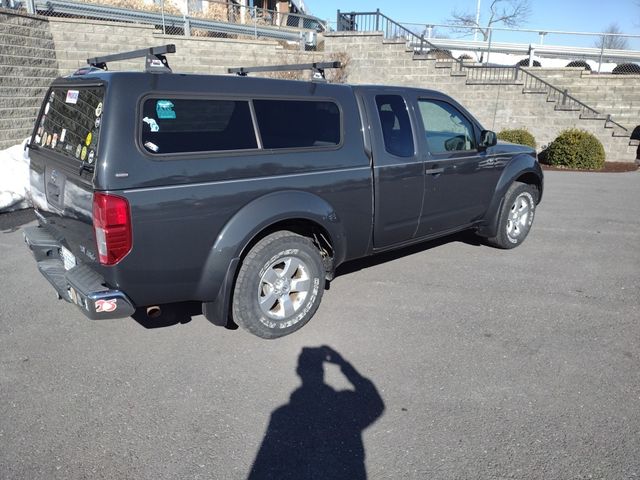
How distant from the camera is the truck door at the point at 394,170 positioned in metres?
4.27

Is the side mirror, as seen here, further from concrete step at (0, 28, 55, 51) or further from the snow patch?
concrete step at (0, 28, 55, 51)

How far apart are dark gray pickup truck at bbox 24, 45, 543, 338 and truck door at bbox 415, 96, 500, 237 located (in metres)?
0.03

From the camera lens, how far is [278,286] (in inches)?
148

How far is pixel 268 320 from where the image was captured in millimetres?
3727

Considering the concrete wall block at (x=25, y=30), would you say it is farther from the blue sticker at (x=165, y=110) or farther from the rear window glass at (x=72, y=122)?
the blue sticker at (x=165, y=110)

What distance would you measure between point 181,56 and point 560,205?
10.9 metres

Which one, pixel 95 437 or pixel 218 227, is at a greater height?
pixel 218 227

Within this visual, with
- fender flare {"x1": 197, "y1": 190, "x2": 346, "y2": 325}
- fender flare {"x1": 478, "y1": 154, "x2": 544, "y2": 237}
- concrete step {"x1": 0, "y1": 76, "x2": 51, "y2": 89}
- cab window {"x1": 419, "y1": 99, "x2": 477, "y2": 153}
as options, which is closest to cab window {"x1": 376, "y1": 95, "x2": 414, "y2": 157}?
cab window {"x1": 419, "y1": 99, "x2": 477, "y2": 153}

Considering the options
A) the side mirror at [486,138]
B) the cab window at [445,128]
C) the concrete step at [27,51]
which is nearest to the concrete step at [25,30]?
the concrete step at [27,51]

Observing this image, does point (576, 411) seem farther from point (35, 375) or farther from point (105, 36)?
point (105, 36)

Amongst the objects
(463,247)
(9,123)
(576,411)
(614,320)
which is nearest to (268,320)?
(576,411)

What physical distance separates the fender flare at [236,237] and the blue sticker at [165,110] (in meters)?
0.76

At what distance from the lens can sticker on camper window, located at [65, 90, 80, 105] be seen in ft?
11.3

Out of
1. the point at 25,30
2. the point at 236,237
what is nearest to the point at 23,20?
the point at 25,30
